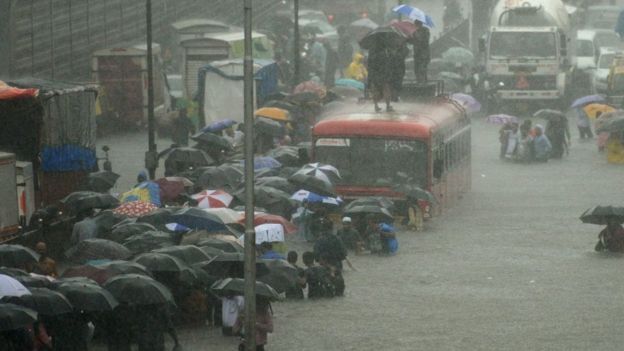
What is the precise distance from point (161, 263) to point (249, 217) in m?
1.70

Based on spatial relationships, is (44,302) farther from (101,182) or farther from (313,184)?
(101,182)

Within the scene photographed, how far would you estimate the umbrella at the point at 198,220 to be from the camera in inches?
978

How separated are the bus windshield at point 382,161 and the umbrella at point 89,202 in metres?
6.54

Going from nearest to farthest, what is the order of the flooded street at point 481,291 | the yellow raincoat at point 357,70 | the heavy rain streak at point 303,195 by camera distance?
1. the heavy rain streak at point 303,195
2. the flooded street at point 481,291
3. the yellow raincoat at point 357,70

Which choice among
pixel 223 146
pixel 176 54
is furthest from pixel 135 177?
pixel 176 54

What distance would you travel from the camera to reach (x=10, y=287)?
59.9 feet

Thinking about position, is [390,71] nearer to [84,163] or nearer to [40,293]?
[84,163]

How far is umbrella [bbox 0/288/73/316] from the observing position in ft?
59.9

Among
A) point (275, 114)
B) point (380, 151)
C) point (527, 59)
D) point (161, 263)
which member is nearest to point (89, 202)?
point (161, 263)

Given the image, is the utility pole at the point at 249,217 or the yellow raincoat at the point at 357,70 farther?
the yellow raincoat at the point at 357,70

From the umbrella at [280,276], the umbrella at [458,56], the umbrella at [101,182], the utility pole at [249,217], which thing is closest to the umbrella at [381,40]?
the umbrella at [101,182]

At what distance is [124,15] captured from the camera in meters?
62.0

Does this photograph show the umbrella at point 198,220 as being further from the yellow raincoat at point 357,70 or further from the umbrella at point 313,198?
the yellow raincoat at point 357,70

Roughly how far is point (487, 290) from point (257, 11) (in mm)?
52382
